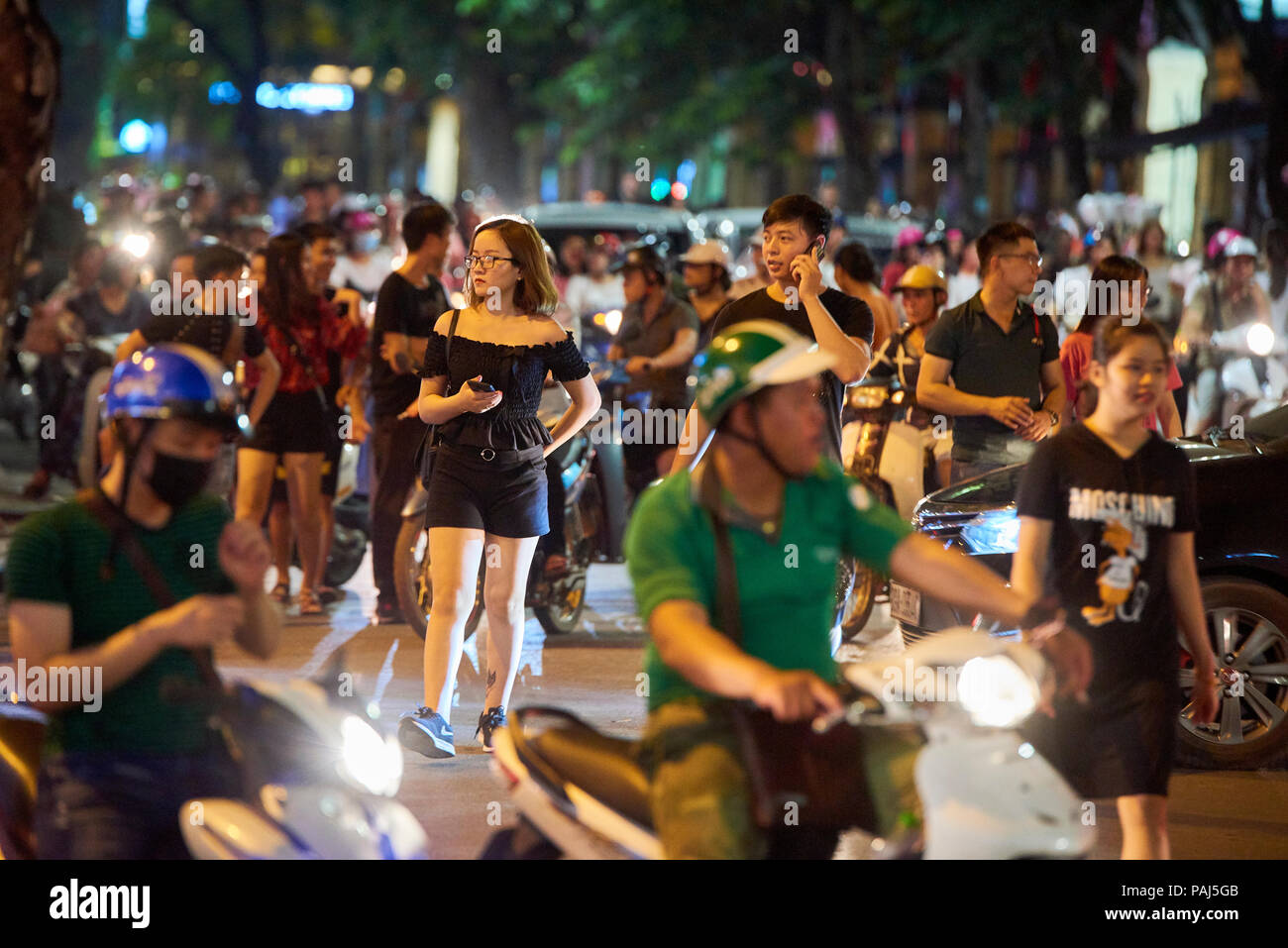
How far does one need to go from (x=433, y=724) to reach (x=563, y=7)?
1251 inches

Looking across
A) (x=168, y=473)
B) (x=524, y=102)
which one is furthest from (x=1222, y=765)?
(x=524, y=102)

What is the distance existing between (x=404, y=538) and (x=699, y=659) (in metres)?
5.29

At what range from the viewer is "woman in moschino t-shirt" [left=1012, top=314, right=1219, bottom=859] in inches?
177

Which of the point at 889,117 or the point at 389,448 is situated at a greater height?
the point at 889,117

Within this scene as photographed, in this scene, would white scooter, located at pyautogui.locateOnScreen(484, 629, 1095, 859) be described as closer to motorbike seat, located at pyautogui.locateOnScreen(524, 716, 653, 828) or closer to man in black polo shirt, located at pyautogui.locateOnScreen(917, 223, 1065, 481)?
motorbike seat, located at pyautogui.locateOnScreen(524, 716, 653, 828)

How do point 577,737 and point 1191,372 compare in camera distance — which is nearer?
point 577,737

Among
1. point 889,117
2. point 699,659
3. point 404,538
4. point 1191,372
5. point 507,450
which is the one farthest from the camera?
point 889,117

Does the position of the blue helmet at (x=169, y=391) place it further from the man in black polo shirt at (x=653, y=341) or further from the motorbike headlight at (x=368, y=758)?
the man in black polo shirt at (x=653, y=341)

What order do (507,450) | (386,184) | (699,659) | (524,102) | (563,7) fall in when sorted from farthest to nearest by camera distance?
(386,184) → (524,102) → (563,7) → (507,450) → (699,659)

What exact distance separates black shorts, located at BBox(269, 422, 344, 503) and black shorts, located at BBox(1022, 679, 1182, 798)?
19.7ft

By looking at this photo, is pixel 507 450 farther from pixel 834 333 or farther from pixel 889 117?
pixel 889 117

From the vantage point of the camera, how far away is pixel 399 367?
30.2 feet

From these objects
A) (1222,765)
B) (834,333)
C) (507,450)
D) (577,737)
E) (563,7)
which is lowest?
(1222,765)

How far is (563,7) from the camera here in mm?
36500
